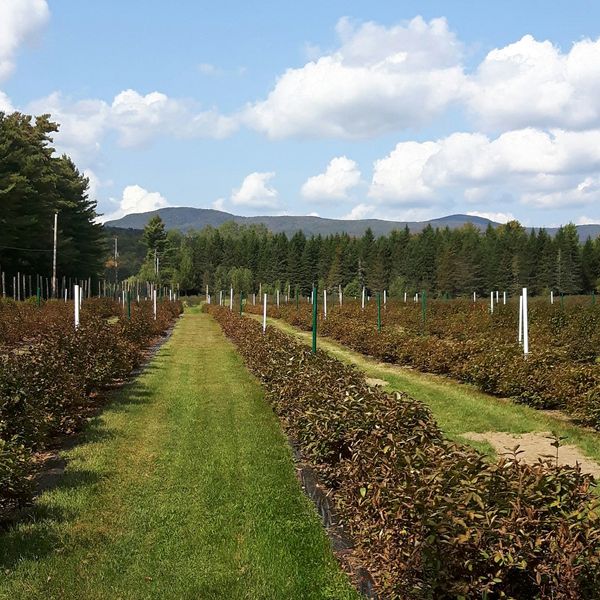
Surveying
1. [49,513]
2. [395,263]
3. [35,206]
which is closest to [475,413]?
[49,513]

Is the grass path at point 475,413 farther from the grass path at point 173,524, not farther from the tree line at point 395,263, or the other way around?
the tree line at point 395,263

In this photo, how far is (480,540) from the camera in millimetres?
2848

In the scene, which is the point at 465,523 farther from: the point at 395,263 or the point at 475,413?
the point at 395,263

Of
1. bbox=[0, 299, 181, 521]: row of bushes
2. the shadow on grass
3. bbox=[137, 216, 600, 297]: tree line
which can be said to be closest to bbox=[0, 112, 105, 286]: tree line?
bbox=[137, 216, 600, 297]: tree line

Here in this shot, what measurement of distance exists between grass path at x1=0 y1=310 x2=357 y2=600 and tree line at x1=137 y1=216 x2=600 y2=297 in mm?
52855

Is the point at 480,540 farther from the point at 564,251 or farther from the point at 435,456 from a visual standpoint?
the point at 564,251

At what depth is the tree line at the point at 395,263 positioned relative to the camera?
7050 centimetres

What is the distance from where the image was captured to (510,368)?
1062 cm

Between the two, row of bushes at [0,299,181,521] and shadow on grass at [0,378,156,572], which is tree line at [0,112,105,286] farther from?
shadow on grass at [0,378,156,572]

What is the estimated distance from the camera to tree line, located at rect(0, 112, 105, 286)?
39.9m

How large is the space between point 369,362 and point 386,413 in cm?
1118

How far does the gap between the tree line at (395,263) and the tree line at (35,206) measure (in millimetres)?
10183

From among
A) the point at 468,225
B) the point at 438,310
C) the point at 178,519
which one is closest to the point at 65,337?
the point at 178,519

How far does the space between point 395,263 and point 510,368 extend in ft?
243
